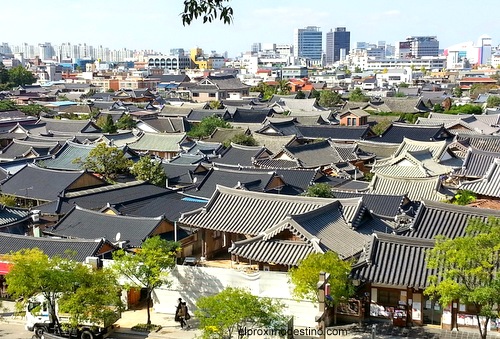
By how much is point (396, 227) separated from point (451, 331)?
7.94 metres

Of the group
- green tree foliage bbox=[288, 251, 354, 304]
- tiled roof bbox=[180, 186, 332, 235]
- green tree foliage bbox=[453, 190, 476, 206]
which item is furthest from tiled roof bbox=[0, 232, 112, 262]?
green tree foliage bbox=[453, 190, 476, 206]

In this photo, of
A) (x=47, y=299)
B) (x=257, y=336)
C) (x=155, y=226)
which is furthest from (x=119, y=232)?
(x=257, y=336)

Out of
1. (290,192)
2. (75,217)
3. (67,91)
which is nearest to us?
(75,217)

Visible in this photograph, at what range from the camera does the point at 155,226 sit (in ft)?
89.0

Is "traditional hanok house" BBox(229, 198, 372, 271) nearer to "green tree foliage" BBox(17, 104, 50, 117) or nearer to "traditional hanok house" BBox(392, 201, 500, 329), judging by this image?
"traditional hanok house" BBox(392, 201, 500, 329)

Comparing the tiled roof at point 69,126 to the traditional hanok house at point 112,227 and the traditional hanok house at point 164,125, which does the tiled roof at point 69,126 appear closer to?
the traditional hanok house at point 164,125

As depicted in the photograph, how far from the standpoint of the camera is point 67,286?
62.4ft

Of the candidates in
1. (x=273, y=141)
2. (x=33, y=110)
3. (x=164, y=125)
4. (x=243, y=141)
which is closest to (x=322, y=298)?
(x=243, y=141)

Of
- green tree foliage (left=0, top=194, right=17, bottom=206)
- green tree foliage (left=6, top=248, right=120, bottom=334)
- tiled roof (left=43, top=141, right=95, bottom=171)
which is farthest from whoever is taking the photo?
tiled roof (left=43, top=141, right=95, bottom=171)

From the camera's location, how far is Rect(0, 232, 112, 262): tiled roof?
79.9 feet

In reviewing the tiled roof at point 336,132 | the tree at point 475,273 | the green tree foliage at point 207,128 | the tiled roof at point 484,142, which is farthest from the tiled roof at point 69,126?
the tree at point 475,273

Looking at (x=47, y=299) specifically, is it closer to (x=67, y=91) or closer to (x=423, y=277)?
(x=423, y=277)

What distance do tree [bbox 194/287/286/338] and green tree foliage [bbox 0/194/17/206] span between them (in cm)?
2262

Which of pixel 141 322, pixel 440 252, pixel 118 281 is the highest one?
pixel 440 252
